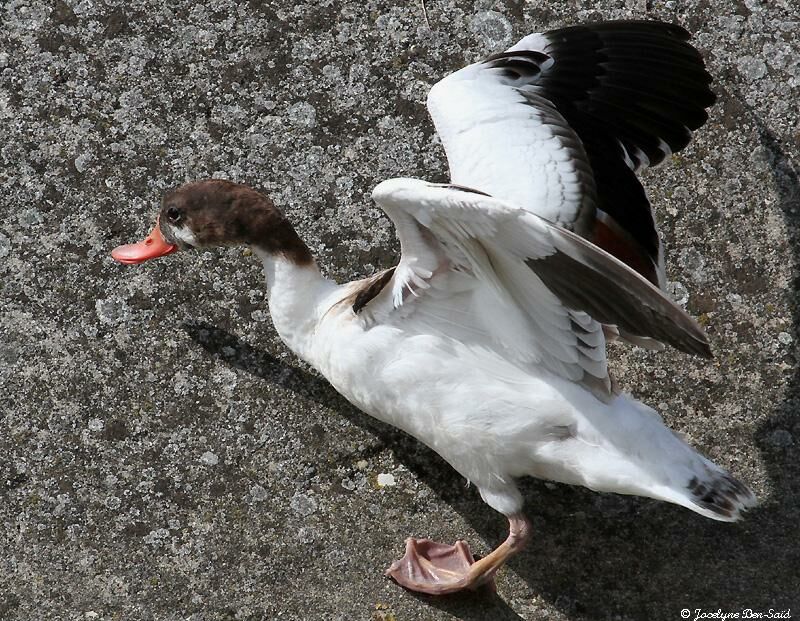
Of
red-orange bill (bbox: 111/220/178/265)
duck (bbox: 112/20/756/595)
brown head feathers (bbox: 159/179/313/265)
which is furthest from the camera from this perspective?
red-orange bill (bbox: 111/220/178/265)

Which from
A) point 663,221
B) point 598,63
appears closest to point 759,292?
point 663,221

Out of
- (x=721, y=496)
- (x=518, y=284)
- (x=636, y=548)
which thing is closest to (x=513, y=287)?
(x=518, y=284)

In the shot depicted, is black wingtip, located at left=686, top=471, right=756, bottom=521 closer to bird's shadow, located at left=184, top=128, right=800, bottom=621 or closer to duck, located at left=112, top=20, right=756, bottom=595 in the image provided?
duck, located at left=112, top=20, right=756, bottom=595

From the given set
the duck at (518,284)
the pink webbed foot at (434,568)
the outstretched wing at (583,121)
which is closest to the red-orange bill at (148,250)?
the duck at (518,284)

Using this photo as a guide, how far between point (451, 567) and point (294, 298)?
2.82 feet

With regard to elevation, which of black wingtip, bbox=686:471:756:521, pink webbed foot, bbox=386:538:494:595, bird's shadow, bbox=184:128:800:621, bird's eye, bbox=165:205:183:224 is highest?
bird's eye, bbox=165:205:183:224

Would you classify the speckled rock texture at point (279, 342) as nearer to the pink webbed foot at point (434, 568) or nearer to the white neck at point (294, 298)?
the pink webbed foot at point (434, 568)

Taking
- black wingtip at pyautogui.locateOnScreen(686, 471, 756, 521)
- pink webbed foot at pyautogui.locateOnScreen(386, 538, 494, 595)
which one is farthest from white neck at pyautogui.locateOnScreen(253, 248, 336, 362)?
black wingtip at pyautogui.locateOnScreen(686, 471, 756, 521)

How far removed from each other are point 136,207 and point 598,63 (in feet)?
4.91

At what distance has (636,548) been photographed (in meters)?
3.00

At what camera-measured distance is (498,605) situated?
2971 mm

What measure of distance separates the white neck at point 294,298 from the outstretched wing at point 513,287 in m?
0.25

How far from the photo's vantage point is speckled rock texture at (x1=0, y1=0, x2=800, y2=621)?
9.76 feet

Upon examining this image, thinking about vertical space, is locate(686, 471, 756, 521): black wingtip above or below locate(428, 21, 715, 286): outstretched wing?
below
